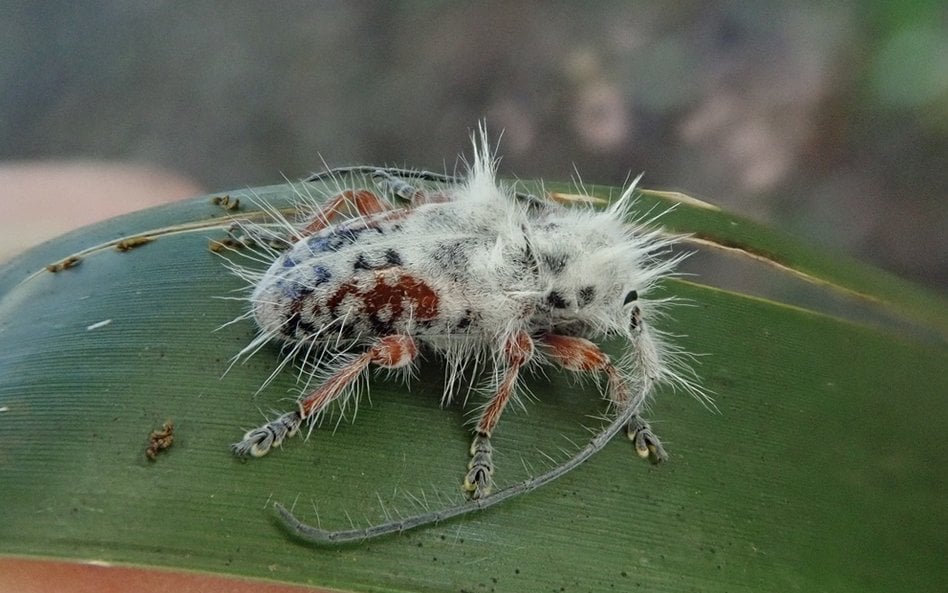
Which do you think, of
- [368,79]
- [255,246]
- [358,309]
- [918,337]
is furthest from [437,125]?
[918,337]

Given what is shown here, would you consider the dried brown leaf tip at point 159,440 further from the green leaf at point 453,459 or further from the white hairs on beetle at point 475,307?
the white hairs on beetle at point 475,307

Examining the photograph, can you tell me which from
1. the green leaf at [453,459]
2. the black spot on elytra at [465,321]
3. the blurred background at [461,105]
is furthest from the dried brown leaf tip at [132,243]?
the blurred background at [461,105]

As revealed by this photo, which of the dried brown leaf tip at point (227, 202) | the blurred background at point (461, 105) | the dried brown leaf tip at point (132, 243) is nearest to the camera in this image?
the dried brown leaf tip at point (132, 243)

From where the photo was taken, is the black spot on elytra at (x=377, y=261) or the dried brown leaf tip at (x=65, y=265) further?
the dried brown leaf tip at (x=65, y=265)

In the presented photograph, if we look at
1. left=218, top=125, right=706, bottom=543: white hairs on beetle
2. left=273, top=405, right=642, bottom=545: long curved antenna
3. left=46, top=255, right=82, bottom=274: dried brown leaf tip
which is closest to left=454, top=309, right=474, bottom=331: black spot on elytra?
left=218, top=125, right=706, bottom=543: white hairs on beetle

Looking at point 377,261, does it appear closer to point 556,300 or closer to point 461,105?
point 556,300

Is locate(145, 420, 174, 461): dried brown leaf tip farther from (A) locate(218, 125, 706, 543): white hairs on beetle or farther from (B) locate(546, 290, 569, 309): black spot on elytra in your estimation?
(B) locate(546, 290, 569, 309): black spot on elytra

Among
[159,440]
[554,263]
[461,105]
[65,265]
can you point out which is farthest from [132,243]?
[461,105]
